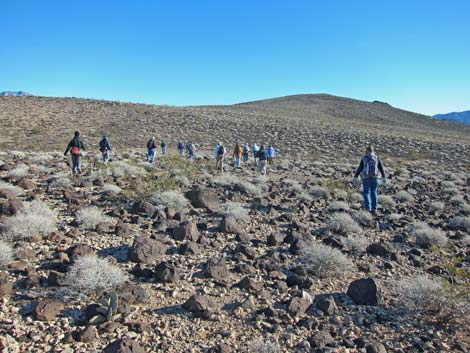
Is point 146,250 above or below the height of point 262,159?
below

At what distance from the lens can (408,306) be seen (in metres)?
4.48

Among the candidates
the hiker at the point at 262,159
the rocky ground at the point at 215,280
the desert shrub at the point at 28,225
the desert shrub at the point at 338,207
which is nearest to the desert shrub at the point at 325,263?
the rocky ground at the point at 215,280

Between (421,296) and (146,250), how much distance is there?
12.5 ft

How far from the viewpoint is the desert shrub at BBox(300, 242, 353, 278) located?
545cm

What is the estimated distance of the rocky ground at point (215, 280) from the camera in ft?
12.4

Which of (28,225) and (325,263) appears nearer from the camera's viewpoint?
(325,263)

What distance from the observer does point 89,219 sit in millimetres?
6707

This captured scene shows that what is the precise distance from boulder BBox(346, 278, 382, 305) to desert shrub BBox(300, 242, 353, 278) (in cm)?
61

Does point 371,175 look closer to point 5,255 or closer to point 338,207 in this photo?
point 338,207

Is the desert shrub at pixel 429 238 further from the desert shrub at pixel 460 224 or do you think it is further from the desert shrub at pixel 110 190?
the desert shrub at pixel 110 190

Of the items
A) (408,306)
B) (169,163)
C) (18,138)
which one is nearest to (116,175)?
(169,163)

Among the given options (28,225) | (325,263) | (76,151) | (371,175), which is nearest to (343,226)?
(325,263)

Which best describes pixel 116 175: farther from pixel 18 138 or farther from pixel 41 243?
pixel 18 138

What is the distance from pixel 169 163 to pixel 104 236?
9730 millimetres
